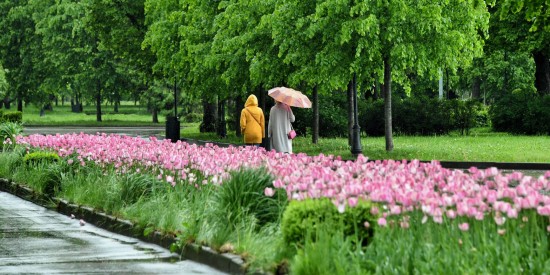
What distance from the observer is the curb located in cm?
1057

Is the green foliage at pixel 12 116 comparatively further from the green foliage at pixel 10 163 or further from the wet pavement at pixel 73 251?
the wet pavement at pixel 73 251

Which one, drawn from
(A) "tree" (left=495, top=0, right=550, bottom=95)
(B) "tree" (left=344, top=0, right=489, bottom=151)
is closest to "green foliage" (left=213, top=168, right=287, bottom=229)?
(B) "tree" (left=344, top=0, right=489, bottom=151)

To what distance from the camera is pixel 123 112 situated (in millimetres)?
120375

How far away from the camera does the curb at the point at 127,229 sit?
10.6 meters

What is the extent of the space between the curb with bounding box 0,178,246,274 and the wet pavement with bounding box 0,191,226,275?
0.32ft

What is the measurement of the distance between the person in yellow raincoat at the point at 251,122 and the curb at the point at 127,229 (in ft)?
16.8

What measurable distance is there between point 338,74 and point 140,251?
18712 millimetres

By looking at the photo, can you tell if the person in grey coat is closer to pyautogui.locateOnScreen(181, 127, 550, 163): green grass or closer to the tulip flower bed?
pyautogui.locateOnScreen(181, 127, 550, 163): green grass

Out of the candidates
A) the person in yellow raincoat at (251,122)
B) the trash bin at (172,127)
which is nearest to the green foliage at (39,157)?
the person in yellow raincoat at (251,122)

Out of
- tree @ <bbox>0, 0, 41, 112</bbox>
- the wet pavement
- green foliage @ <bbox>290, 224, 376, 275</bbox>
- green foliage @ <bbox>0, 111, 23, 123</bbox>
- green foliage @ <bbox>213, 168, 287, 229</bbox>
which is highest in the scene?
tree @ <bbox>0, 0, 41, 112</bbox>

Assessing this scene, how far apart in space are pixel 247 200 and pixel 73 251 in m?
2.13

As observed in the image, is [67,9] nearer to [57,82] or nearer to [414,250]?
[57,82]

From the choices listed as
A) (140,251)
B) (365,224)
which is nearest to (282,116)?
(140,251)

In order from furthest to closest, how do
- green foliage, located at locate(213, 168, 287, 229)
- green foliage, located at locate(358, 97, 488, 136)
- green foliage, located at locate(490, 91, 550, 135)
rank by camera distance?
green foliage, located at locate(358, 97, 488, 136) < green foliage, located at locate(490, 91, 550, 135) < green foliage, located at locate(213, 168, 287, 229)
